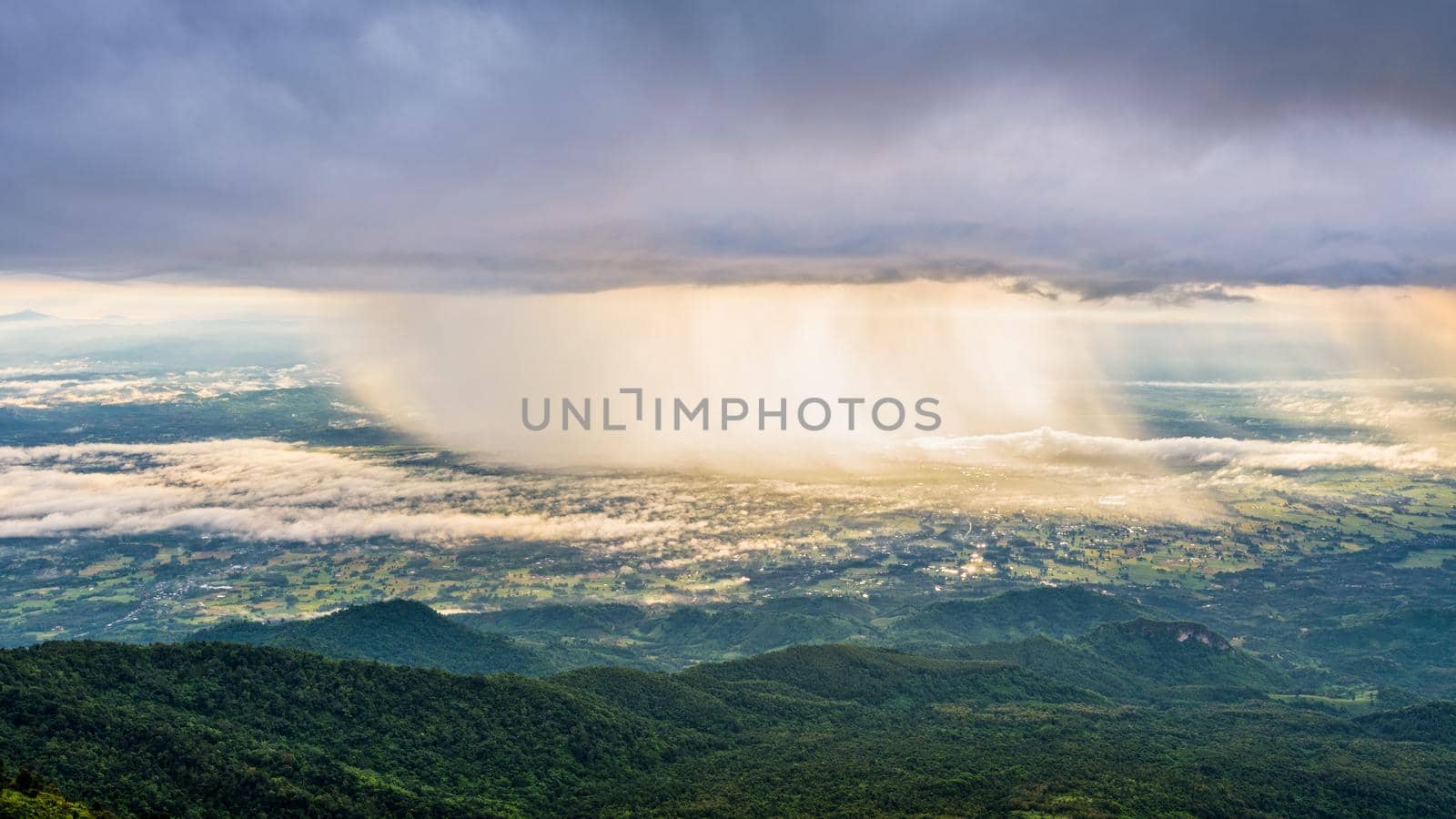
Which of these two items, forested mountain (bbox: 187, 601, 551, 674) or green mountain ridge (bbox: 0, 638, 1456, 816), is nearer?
green mountain ridge (bbox: 0, 638, 1456, 816)

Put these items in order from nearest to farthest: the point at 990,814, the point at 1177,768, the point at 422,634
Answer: the point at 990,814 → the point at 1177,768 → the point at 422,634

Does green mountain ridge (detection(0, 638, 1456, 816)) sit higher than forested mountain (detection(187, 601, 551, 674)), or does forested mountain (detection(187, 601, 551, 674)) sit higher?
green mountain ridge (detection(0, 638, 1456, 816))

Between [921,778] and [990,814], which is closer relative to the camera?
[990,814]

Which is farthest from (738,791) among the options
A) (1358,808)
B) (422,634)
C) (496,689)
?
(422,634)

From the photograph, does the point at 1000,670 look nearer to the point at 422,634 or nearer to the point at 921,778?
the point at 921,778

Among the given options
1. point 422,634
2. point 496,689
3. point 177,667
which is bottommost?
point 422,634

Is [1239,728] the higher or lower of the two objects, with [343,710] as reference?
lower

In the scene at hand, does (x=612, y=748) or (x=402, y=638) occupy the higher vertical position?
(x=612, y=748)

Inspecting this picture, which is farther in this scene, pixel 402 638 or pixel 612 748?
pixel 402 638

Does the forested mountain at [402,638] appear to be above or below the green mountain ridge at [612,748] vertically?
below

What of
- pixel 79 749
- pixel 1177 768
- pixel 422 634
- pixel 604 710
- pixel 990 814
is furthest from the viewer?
pixel 422 634

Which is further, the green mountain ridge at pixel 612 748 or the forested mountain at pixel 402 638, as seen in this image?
the forested mountain at pixel 402 638
